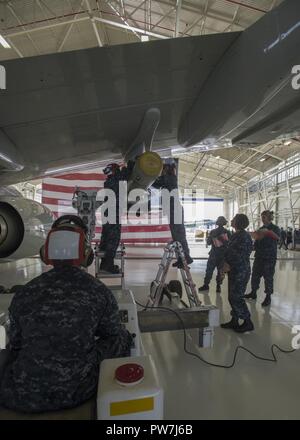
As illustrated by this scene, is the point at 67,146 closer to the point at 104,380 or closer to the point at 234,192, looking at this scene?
the point at 104,380

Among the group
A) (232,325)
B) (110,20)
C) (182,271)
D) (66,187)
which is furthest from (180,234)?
(110,20)

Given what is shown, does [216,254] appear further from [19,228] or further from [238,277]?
[19,228]

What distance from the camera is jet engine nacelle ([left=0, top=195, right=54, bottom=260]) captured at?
3494 mm

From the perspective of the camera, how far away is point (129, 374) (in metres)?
1.30

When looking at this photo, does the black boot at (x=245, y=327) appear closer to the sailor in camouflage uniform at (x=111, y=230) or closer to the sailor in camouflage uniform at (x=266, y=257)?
the sailor in camouflage uniform at (x=266, y=257)

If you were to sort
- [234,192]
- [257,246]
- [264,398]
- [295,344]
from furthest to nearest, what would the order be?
[234,192] → [257,246] → [295,344] → [264,398]

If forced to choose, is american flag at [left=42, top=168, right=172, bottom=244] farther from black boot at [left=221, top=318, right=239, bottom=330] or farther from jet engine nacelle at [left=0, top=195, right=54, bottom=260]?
black boot at [left=221, top=318, right=239, bottom=330]

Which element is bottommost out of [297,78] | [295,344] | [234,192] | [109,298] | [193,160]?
[295,344]

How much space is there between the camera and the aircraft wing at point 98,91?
Result: 6.19 ft

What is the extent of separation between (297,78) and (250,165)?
25298 mm

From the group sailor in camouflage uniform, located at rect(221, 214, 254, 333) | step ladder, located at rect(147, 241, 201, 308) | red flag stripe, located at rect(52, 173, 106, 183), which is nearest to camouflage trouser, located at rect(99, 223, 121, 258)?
step ladder, located at rect(147, 241, 201, 308)

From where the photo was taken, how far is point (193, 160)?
26.1m

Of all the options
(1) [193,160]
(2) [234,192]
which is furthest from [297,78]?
(2) [234,192]

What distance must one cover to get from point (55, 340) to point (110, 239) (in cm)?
223
